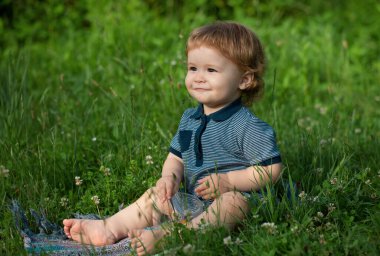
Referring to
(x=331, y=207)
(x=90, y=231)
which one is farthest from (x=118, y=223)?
(x=331, y=207)

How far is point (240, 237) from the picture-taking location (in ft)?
9.37

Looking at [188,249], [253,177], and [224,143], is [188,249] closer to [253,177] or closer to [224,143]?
[253,177]

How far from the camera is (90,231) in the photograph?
10.4 ft

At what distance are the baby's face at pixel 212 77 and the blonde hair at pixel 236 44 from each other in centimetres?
3

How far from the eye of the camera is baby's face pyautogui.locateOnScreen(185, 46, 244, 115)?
10.6 feet

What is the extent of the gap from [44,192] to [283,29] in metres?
3.83

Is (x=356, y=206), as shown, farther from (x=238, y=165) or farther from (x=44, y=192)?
(x=44, y=192)

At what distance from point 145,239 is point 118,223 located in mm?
405

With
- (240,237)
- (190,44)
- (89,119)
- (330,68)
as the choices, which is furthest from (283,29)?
(240,237)

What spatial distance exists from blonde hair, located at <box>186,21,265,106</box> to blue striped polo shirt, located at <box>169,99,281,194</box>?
17 cm

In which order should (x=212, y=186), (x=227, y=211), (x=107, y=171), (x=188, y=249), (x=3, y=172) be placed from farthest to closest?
(x=107, y=171), (x=3, y=172), (x=212, y=186), (x=227, y=211), (x=188, y=249)

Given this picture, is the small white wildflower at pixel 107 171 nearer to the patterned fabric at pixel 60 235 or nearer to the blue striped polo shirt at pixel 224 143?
the patterned fabric at pixel 60 235

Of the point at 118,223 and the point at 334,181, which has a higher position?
the point at 334,181

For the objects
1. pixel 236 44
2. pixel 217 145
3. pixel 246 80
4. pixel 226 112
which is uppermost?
pixel 236 44
